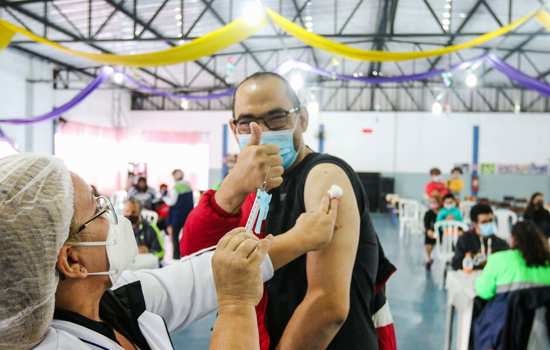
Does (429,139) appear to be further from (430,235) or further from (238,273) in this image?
(238,273)

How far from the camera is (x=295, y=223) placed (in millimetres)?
1051

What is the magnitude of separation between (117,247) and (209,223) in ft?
0.82

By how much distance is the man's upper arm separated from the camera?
89 cm

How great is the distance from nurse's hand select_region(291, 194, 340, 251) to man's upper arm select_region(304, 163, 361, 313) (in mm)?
20

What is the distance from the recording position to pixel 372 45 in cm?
1147

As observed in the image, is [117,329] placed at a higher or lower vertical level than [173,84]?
lower

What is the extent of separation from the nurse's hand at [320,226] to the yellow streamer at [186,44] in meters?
3.71

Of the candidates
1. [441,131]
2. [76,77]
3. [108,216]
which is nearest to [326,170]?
[108,216]

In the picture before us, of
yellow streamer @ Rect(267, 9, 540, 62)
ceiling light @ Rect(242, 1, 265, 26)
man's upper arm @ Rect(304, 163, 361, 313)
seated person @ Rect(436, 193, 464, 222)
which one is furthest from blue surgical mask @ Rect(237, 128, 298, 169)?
seated person @ Rect(436, 193, 464, 222)

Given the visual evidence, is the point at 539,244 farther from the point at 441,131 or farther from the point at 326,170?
the point at 441,131

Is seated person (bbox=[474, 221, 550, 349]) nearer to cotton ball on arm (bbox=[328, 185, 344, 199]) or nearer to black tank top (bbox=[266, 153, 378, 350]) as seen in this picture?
black tank top (bbox=[266, 153, 378, 350])

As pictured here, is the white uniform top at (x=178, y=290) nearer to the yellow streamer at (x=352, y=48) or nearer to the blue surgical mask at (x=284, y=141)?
the blue surgical mask at (x=284, y=141)

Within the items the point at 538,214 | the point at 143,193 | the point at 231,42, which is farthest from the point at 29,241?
the point at 538,214

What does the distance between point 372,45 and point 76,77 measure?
8013mm
